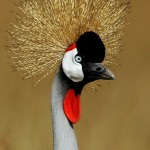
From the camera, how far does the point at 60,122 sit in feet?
7.50

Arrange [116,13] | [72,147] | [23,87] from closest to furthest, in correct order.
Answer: [72,147], [116,13], [23,87]

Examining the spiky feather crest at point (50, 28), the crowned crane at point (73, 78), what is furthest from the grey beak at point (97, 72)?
the spiky feather crest at point (50, 28)

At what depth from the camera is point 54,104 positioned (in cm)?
229

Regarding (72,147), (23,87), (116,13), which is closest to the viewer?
(72,147)

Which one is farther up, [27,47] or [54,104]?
[27,47]

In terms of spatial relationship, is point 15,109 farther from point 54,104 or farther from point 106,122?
point 54,104

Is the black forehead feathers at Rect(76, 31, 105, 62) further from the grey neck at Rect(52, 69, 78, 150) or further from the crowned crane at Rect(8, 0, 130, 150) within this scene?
the grey neck at Rect(52, 69, 78, 150)

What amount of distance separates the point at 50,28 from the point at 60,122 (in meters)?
0.28

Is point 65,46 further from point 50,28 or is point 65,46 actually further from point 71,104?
point 71,104

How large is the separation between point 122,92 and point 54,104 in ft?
3.35

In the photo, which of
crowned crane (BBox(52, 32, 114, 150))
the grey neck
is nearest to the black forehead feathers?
crowned crane (BBox(52, 32, 114, 150))

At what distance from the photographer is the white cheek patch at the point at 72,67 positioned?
2.26 meters

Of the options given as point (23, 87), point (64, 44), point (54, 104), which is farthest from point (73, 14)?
point (23, 87)

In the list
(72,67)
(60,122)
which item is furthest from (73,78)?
(60,122)
